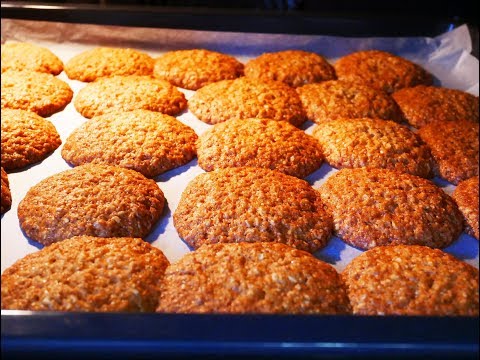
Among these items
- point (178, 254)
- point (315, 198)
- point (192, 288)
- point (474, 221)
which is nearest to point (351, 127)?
point (315, 198)

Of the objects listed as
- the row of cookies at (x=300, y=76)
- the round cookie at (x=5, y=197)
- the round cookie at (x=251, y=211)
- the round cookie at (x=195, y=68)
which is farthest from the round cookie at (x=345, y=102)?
the round cookie at (x=5, y=197)

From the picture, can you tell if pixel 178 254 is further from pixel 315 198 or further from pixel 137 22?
pixel 137 22

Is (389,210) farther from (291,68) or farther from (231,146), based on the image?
(291,68)

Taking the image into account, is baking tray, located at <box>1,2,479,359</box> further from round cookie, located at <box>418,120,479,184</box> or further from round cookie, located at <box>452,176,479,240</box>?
round cookie, located at <box>418,120,479,184</box>

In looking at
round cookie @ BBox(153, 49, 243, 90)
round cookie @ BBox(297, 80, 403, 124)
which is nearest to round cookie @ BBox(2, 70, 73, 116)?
round cookie @ BBox(153, 49, 243, 90)

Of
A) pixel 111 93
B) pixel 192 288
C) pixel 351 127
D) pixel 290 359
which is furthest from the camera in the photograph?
pixel 111 93

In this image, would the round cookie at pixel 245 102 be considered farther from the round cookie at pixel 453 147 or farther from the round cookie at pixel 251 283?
the round cookie at pixel 251 283
